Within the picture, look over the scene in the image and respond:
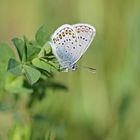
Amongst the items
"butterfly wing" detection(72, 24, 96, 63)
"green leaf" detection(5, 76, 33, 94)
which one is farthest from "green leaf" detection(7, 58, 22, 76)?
"green leaf" detection(5, 76, 33, 94)

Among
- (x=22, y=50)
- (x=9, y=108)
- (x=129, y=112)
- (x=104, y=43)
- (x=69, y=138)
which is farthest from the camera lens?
(x=104, y=43)

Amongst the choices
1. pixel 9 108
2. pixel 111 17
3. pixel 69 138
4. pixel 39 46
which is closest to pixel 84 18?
pixel 111 17

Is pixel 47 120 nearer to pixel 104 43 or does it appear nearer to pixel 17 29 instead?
pixel 104 43

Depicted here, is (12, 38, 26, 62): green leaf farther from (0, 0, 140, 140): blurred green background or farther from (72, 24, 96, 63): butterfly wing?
(0, 0, 140, 140): blurred green background

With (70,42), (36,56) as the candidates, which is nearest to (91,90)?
(70,42)

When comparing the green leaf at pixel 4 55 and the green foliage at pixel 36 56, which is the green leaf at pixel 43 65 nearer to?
the green foliage at pixel 36 56

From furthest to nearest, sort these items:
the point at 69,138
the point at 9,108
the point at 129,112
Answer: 1. the point at 129,112
2. the point at 69,138
3. the point at 9,108
